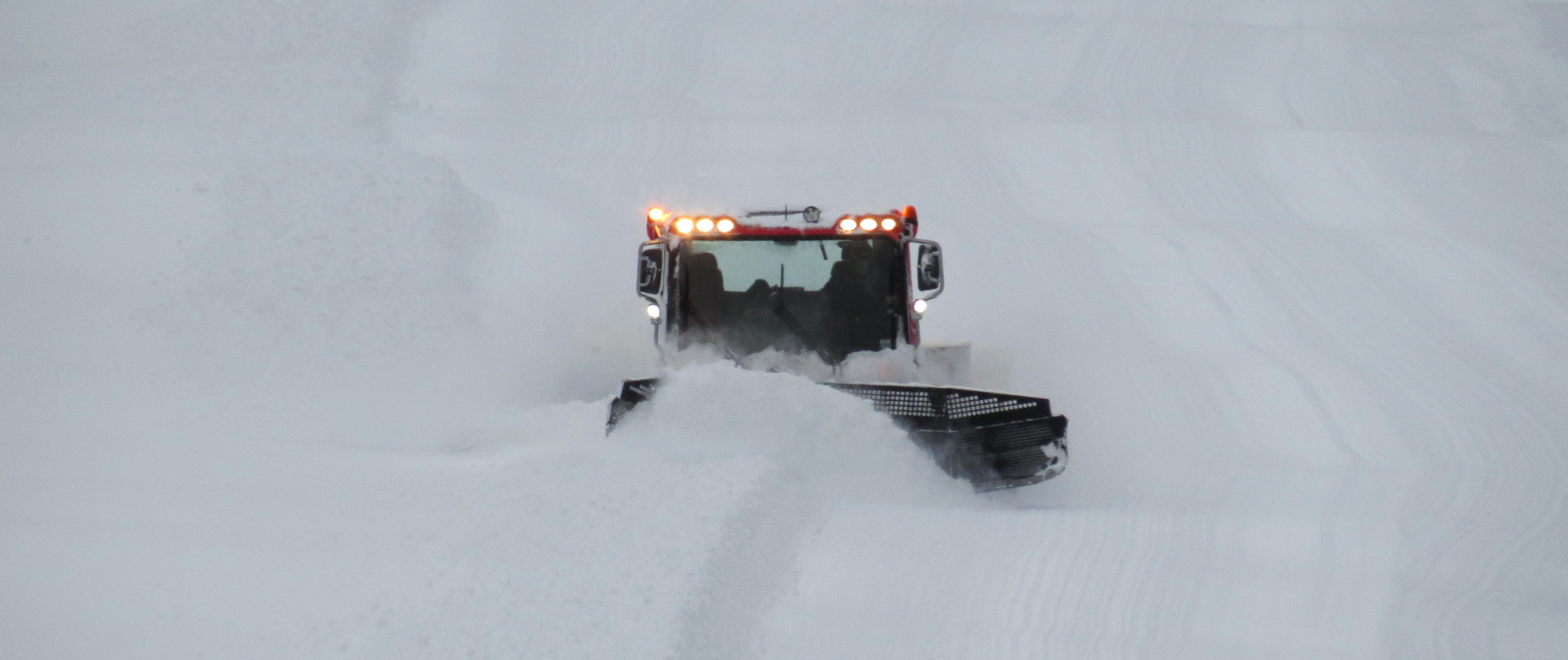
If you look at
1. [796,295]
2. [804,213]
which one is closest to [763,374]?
[796,295]

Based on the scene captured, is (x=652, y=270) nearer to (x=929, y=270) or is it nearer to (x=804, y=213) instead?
(x=804, y=213)

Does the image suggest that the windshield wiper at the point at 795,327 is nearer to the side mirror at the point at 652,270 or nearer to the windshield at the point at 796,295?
the windshield at the point at 796,295

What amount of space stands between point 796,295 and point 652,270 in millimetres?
776

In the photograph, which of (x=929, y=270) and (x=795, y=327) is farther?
(x=795, y=327)

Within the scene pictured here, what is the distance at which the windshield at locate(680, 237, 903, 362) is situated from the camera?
5754 millimetres

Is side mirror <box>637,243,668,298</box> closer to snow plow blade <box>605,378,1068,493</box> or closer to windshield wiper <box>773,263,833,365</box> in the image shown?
windshield wiper <box>773,263,833,365</box>

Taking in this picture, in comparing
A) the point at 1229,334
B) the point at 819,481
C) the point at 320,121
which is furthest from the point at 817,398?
the point at 320,121

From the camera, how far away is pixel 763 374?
16.4ft

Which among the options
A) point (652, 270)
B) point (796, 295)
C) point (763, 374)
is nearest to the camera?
point (763, 374)

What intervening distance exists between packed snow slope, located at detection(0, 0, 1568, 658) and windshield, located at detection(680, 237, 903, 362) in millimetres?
801

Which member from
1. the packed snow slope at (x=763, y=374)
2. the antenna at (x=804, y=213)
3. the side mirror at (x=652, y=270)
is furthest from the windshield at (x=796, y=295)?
the packed snow slope at (x=763, y=374)

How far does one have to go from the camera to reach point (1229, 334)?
28.6ft

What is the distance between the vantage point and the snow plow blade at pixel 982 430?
486cm

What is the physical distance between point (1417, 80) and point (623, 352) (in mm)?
14039
